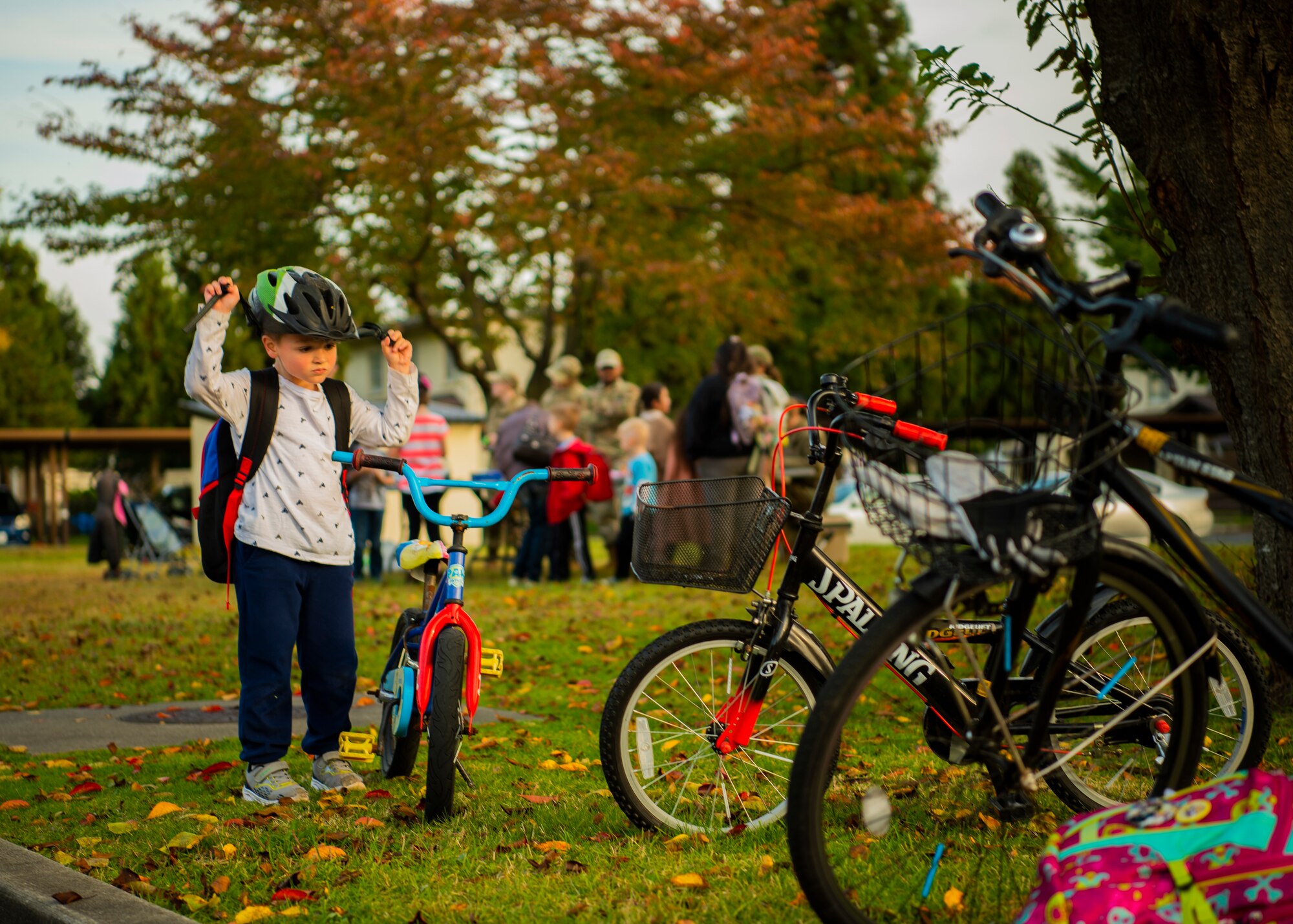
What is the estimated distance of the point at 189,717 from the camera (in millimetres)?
6383

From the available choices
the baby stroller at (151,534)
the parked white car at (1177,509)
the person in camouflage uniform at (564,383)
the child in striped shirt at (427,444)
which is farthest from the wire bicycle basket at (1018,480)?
the parked white car at (1177,509)

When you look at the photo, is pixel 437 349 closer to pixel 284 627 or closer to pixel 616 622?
pixel 616 622

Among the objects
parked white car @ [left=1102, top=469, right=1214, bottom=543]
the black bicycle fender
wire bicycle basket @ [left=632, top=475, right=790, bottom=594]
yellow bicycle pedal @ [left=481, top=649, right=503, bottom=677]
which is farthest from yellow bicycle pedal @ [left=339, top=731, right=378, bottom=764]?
parked white car @ [left=1102, top=469, right=1214, bottom=543]

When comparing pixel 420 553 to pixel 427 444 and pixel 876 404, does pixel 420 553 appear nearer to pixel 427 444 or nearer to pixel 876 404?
pixel 876 404

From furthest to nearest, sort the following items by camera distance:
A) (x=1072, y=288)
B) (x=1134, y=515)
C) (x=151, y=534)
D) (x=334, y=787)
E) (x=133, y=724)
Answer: (x=151, y=534)
(x=1134, y=515)
(x=133, y=724)
(x=334, y=787)
(x=1072, y=288)

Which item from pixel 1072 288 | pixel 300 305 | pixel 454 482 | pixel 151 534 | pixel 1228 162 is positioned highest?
pixel 1228 162

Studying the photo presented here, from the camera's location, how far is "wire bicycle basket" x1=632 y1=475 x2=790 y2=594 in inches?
141

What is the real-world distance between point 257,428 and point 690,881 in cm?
225

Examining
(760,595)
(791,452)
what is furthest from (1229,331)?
(791,452)

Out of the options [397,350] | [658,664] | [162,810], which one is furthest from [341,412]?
[658,664]

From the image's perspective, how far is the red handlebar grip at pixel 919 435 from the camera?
135 inches

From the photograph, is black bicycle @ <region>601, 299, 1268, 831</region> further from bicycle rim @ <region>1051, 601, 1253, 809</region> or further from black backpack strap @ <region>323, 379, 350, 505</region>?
black backpack strap @ <region>323, 379, 350, 505</region>

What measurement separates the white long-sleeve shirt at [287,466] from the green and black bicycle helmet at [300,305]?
161mm

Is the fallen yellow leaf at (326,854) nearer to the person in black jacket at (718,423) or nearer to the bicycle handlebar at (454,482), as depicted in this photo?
the bicycle handlebar at (454,482)
